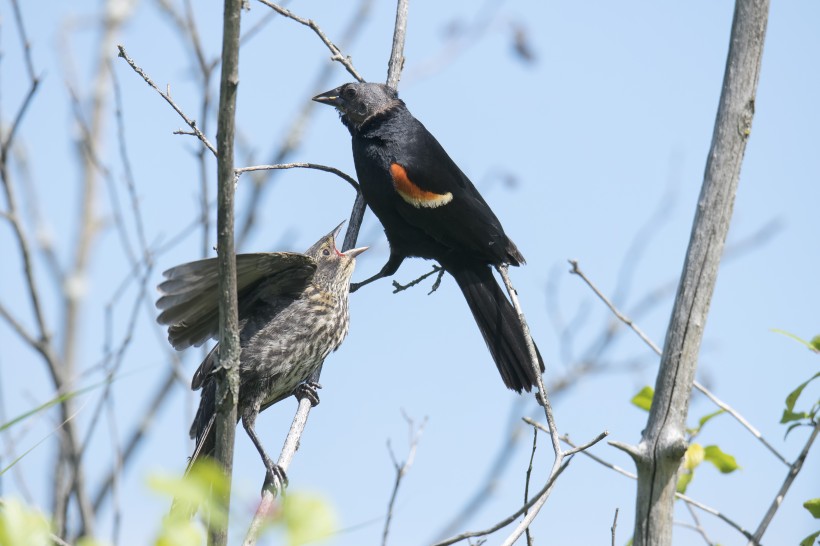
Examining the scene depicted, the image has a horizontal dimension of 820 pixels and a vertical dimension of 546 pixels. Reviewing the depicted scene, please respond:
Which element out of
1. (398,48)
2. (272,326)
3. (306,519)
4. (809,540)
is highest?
(398,48)

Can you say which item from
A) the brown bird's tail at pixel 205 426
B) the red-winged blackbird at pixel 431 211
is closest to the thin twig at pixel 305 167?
the red-winged blackbird at pixel 431 211

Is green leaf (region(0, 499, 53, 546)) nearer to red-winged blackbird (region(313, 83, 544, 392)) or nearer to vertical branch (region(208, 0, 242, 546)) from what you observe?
vertical branch (region(208, 0, 242, 546))

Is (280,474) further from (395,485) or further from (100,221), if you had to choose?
(100,221)

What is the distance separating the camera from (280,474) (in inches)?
112

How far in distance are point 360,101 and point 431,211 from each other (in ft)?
2.02

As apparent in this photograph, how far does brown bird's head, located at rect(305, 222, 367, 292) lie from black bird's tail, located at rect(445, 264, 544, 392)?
0.55 m

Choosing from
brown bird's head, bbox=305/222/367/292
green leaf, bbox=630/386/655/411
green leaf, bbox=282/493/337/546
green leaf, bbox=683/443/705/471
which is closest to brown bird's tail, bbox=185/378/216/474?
brown bird's head, bbox=305/222/367/292

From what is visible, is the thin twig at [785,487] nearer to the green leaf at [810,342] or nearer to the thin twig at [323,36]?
the green leaf at [810,342]

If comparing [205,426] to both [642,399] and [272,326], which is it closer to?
[272,326]

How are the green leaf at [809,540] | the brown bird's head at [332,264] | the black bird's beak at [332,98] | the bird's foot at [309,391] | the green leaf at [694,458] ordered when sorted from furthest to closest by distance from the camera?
the black bird's beak at [332,98], the brown bird's head at [332,264], the bird's foot at [309,391], the green leaf at [694,458], the green leaf at [809,540]

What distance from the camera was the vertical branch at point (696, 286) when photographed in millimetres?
2092

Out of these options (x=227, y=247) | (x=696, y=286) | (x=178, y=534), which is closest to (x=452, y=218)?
(x=696, y=286)

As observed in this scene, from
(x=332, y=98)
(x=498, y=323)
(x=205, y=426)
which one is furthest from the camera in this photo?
(x=332, y=98)

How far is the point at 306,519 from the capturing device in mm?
899
